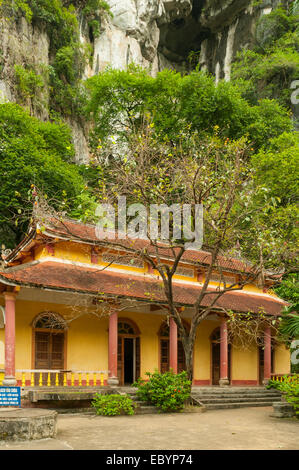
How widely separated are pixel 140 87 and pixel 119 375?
20707mm

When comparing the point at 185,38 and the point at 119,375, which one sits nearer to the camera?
the point at 119,375

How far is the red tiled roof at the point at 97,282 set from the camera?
12.7m

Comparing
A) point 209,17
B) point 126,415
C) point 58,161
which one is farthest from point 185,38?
point 126,415

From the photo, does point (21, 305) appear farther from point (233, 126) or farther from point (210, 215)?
point (233, 126)

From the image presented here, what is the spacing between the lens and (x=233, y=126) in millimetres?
30328

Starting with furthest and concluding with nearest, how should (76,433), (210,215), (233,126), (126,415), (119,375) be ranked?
(233,126) < (119,375) < (210,215) < (126,415) < (76,433)

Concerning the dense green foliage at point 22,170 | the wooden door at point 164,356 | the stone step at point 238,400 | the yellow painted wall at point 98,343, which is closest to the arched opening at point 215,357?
the yellow painted wall at point 98,343

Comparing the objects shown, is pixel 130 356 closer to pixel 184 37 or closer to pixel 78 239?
pixel 78 239

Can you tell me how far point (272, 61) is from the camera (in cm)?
3519

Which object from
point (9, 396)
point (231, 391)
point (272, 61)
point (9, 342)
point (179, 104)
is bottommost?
point (231, 391)

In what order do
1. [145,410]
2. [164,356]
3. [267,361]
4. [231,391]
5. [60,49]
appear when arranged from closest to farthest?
[145,410], [231,391], [164,356], [267,361], [60,49]

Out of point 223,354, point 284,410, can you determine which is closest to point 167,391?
point 284,410

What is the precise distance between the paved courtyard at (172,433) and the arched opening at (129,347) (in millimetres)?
4700

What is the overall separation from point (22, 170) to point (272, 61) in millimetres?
22244
